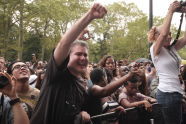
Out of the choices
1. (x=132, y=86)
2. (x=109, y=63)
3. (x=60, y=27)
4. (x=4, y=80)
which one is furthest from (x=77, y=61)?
(x=60, y=27)

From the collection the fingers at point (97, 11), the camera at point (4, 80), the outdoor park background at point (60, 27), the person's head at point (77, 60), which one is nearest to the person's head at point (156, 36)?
the person's head at point (77, 60)

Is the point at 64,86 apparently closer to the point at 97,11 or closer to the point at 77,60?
the point at 77,60

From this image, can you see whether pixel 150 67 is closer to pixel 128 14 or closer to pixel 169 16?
pixel 169 16

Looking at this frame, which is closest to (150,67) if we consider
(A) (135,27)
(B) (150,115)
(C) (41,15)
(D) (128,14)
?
(B) (150,115)

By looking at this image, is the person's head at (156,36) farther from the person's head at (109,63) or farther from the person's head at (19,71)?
the person's head at (109,63)

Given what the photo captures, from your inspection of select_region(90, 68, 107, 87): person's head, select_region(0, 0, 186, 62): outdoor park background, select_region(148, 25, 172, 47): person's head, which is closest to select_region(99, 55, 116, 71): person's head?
select_region(90, 68, 107, 87): person's head

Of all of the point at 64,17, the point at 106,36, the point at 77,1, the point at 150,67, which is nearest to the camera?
the point at 150,67

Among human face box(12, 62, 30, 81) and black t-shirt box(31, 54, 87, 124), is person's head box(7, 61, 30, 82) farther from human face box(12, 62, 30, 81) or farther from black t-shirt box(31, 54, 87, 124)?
black t-shirt box(31, 54, 87, 124)

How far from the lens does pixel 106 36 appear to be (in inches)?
1732

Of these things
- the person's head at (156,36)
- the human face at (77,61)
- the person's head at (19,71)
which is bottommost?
the person's head at (19,71)

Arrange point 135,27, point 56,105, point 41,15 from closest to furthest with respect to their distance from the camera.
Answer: point 56,105 → point 41,15 → point 135,27

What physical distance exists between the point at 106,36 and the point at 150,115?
4080cm

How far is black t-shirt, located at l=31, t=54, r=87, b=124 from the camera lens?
2193 millimetres

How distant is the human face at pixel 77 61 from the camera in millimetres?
2326
